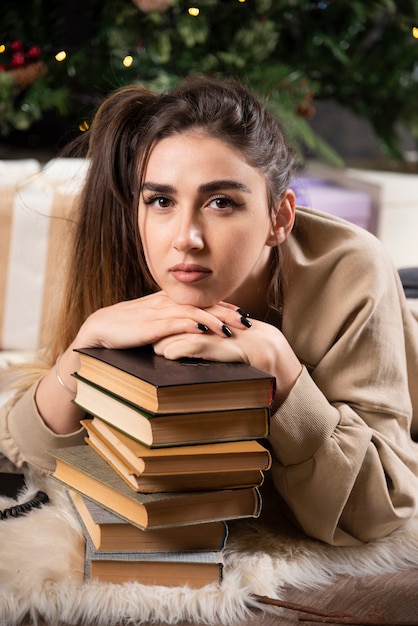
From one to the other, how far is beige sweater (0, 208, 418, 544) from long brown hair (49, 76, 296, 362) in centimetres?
7

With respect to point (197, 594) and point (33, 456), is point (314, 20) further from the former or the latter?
point (197, 594)

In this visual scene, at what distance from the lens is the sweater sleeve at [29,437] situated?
1194mm

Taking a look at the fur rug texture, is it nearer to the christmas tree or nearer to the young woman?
the young woman

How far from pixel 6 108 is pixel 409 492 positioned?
5.44 ft

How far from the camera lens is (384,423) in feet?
3.71

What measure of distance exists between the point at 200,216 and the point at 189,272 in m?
0.07

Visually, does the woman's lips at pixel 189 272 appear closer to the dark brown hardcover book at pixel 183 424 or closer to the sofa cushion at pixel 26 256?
the dark brown hardcover book at pixel 183 424

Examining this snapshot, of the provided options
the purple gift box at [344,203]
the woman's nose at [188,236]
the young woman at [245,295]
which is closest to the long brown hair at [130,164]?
the young woman at [245,295]

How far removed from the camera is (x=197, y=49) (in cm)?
248

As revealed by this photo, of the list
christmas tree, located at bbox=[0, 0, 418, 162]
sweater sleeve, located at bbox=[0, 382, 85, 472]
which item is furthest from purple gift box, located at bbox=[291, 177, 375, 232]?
sweater sleeve, located at bbox=[0, 382, 85, 472]

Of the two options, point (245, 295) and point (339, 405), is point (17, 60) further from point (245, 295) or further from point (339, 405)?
point (339, 405)

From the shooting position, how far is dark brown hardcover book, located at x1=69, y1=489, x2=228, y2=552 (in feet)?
3.11

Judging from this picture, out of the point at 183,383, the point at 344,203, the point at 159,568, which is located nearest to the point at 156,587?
the point at 159,568

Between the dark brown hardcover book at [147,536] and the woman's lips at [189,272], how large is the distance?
29 centimetres
